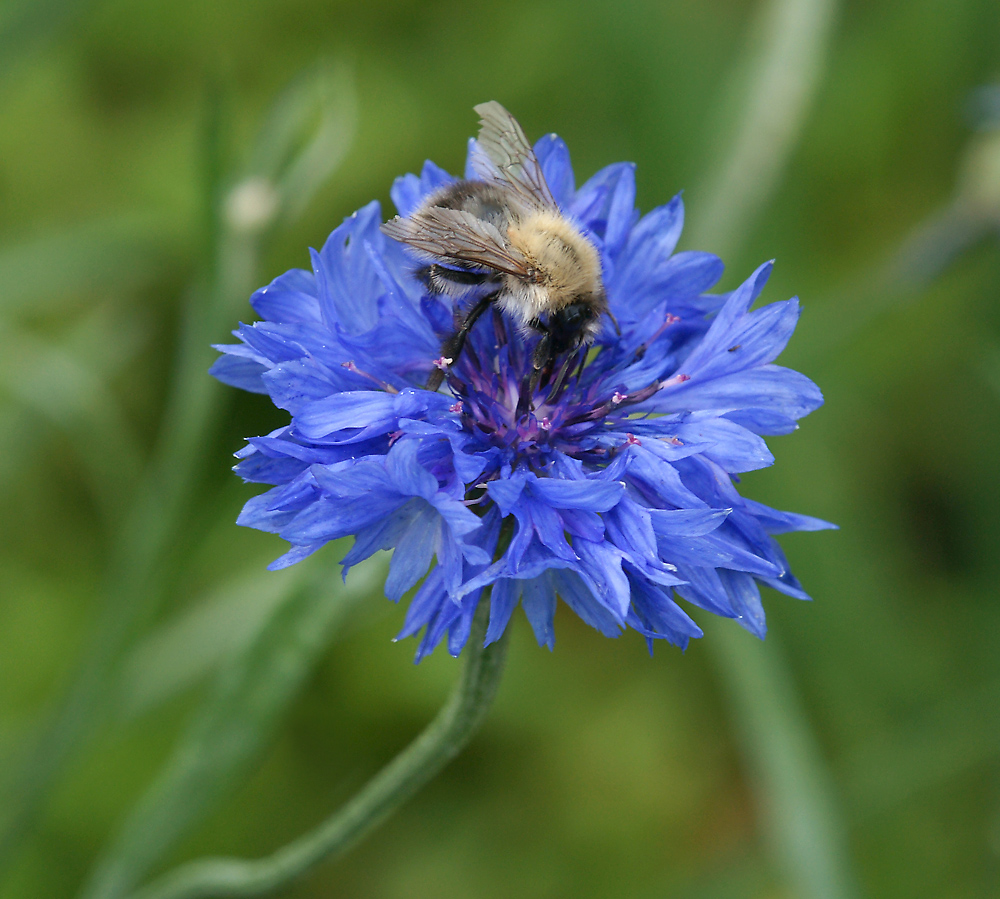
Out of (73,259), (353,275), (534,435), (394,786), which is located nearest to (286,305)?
(353,275)

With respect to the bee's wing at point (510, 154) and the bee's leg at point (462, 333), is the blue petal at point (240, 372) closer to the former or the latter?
the bee's leg at point (462, 333)

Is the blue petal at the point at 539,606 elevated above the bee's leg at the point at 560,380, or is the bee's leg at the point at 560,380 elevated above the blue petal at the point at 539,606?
the bee's leg at the point at 560,380

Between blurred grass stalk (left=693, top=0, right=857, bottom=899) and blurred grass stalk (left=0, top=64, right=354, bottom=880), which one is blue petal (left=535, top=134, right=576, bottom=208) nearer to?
blurred grass stalk (left=0, top=64, right=354, bottom=880)

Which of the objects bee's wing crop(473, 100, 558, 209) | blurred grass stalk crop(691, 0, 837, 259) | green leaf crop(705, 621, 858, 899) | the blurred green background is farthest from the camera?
blurred grass stalk crop(691, 0, 837, 259)

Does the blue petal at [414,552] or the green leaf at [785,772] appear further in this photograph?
the green leaf at [785,772]

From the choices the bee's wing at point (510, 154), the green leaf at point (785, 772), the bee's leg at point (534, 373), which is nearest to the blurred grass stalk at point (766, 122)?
the green leaf at point (785, 772)

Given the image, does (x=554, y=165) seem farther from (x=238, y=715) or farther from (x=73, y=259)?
(x=73, y=259)

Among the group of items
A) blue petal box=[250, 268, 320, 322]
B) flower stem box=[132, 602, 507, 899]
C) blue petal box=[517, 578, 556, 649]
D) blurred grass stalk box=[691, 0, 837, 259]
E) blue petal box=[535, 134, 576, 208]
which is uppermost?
blurred grass stalk box=[691, 0, 837, 259]

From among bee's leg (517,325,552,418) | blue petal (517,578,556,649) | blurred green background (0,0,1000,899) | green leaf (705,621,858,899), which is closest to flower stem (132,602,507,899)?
blue petal (517,578,556,649)
